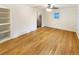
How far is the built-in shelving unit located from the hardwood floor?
0.09m

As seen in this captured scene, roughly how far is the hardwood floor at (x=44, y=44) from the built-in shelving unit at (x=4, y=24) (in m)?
0.09

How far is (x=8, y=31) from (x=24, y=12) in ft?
1.09

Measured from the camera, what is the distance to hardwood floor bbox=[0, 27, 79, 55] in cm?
127

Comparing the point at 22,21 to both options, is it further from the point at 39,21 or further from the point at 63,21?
the point at 63,21

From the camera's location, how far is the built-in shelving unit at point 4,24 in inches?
50.2

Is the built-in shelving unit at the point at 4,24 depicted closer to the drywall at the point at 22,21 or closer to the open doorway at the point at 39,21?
the drywall at the point at 22,21

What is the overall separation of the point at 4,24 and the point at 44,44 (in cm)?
56

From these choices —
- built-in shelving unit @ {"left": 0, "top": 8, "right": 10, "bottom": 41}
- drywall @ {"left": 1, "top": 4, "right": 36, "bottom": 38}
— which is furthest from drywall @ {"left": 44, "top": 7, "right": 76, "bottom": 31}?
built-in shelving unit @ {"left": 0, "top": 8, "right": 10, "bottom": 41}

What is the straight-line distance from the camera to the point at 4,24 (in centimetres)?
130

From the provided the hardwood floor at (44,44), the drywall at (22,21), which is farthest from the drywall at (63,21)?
the drywall at (22,21)

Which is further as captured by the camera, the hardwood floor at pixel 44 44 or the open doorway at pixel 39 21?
the open doorway at pixel 39 21
